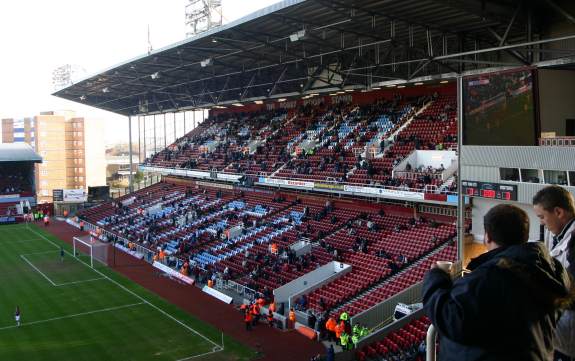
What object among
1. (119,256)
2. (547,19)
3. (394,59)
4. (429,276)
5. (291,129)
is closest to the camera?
(429,276)

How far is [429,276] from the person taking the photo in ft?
8.40

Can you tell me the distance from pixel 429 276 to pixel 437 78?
94.2ft

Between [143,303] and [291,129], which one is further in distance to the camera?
[291,129]

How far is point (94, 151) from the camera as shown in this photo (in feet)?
332

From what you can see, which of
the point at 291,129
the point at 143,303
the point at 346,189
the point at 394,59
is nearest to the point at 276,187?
the point at 291,129

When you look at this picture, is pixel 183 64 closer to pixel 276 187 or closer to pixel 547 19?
pixel 276 187

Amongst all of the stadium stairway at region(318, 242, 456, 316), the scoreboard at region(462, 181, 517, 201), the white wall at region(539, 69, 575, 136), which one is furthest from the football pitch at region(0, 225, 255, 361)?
the white wall at region(539, 69, 575, 136)

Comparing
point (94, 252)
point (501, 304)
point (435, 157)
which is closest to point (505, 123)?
point (435, 157)

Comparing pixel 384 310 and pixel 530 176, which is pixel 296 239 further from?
pixel 530 176

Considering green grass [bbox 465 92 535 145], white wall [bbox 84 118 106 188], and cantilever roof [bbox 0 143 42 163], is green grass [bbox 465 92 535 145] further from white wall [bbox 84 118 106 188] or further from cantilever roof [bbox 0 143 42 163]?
white wall [bbox 84 118 106 188]

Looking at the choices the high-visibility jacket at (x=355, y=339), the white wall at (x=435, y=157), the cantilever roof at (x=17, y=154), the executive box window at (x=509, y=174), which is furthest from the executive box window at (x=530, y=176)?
the cantilever roof at (x=17, y=154)

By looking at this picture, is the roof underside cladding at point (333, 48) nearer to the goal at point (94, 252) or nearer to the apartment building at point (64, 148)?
the goal at point (94, 252)

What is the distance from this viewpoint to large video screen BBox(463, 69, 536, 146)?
754 inches

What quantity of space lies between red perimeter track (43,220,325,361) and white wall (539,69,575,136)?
12.1 metres
